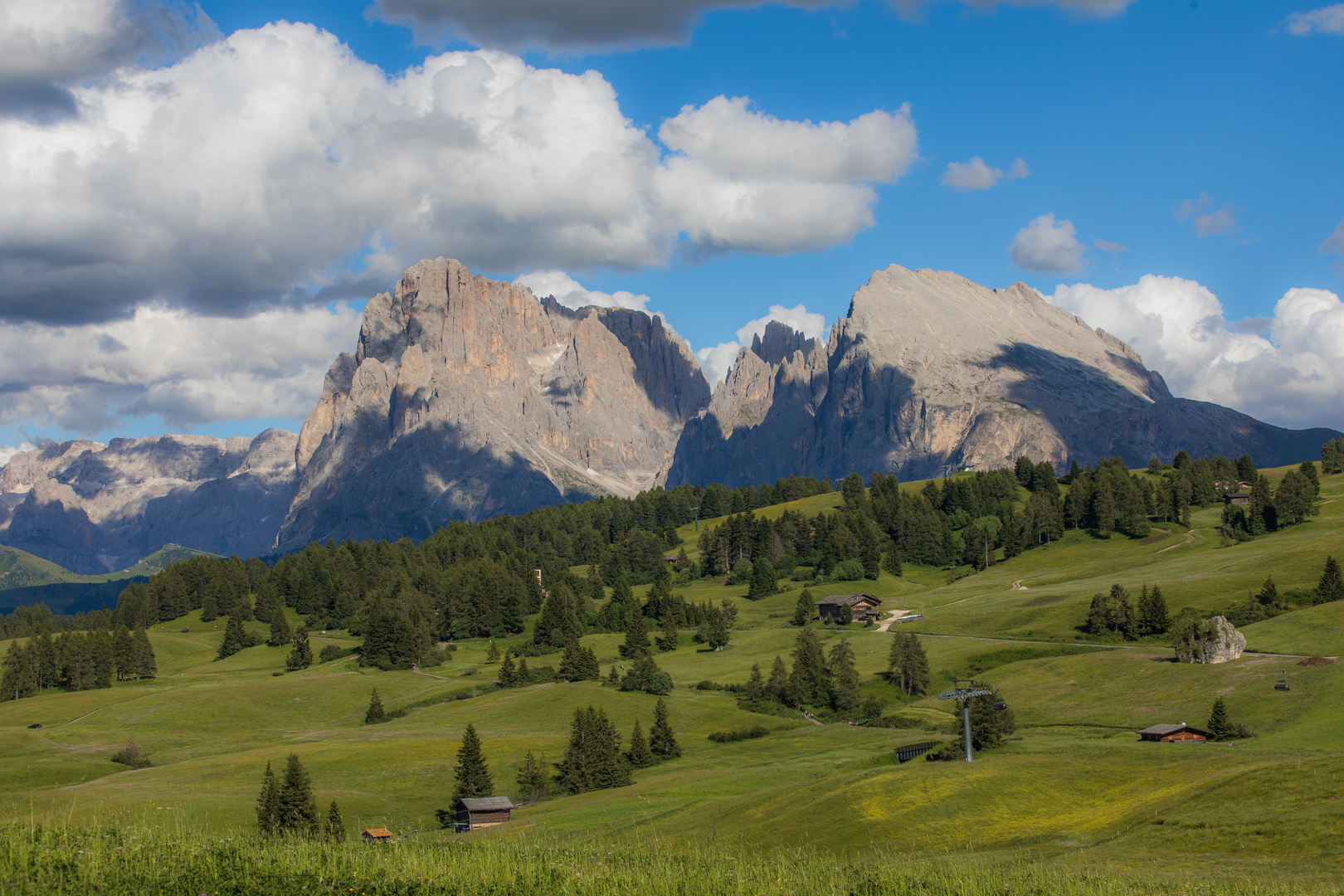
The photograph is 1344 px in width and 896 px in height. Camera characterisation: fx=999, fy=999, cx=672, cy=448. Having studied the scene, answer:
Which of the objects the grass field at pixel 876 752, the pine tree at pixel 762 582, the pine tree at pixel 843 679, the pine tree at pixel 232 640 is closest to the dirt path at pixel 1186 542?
the grass field at pixel 876 752

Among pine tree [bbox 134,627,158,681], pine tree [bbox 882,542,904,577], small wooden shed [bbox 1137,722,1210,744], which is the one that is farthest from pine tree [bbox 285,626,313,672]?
small wooden shed [bbox 1137,722,1210,744]

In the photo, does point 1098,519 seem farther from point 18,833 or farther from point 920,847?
point 18,833

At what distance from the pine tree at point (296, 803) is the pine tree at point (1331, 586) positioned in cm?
10745

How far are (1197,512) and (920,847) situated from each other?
180m

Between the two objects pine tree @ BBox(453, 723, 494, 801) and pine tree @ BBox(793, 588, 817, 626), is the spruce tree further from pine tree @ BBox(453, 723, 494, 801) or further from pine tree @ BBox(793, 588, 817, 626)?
pine tree @ BBox(453, 723, 494, 801)

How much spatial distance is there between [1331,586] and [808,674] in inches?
2381

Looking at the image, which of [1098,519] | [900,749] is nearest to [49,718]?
[900,749]

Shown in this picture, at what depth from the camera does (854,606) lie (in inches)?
6171

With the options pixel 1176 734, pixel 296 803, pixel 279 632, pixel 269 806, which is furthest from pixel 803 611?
pixel 269 806

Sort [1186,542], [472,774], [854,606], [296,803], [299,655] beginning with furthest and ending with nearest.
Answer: [1186,542] < [299,655] < [854,606] < [472,774] < [296,803]

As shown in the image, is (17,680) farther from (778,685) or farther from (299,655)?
(778,685)

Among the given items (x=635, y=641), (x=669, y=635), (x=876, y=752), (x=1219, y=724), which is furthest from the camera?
(x=669, y=635)

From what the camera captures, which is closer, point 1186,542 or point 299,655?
point 299,655

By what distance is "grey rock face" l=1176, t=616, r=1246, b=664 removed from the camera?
96.8 metres
